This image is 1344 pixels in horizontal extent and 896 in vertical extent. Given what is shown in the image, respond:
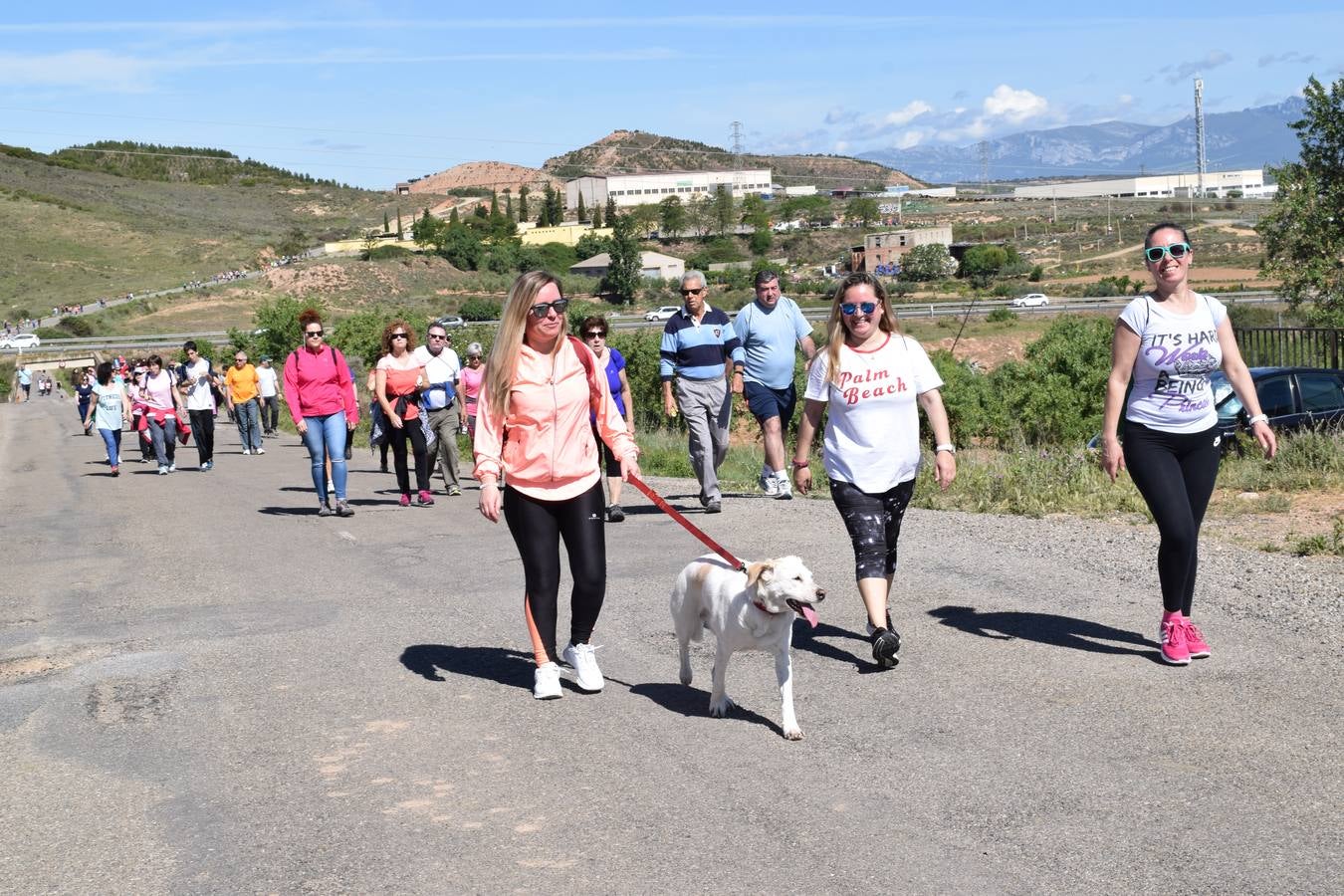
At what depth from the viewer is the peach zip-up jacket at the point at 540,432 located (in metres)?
6.48

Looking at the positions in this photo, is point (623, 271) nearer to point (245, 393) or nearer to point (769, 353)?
point (245, 393)

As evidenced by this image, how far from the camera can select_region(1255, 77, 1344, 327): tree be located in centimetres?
3161

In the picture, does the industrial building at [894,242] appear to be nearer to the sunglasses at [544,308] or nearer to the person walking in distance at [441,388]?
the person walking in distance at [441,388]

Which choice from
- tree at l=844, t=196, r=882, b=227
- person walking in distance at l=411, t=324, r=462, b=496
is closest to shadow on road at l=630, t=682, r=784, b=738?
person walking in distance at l=411, t=324, r=462, b=496

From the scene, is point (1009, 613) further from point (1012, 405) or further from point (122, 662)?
point (1012, 405)

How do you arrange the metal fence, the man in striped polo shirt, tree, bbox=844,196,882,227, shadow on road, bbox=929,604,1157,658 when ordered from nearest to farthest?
shadow on road, bbox=929,604,1157,658 → the man in striped polo shirt → the metal fence → tree, bbox=844,196,882,227

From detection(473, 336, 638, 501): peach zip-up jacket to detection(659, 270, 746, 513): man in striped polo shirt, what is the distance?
5.30 m

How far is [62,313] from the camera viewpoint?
94688 millimetres

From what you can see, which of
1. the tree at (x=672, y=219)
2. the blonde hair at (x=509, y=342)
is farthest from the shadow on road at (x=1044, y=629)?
the tree at (x=672, y=219)

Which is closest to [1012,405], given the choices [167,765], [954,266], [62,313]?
[167,765]

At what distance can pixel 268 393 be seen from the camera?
2878 centimetres

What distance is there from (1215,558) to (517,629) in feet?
15.2

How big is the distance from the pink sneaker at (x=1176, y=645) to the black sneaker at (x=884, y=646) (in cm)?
130

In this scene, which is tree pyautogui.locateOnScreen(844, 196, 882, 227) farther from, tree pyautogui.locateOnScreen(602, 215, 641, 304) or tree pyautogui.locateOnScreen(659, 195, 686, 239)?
tree pyautogui.locateOnScreen(602, 215, 641, 304)
